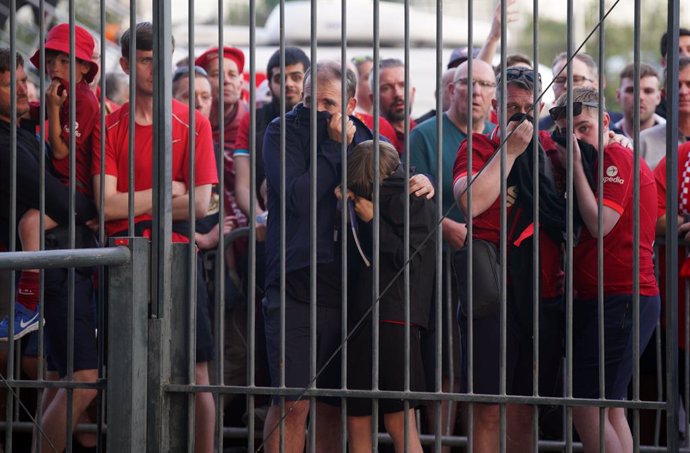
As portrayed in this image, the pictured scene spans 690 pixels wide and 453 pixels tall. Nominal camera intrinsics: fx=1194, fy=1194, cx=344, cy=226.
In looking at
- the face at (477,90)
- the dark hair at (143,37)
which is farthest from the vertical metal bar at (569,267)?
the dark hair at (143,37)

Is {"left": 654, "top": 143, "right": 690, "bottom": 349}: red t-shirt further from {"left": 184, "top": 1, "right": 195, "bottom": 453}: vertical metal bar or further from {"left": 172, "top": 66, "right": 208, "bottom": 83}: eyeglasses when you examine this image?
{"left": 172, "top": 66, "right": 208, "bottom": 83}: eyeglasses

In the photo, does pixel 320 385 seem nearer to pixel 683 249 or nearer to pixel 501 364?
pixel 501 364

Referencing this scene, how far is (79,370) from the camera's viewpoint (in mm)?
4941

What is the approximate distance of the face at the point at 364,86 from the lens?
8.18 meters

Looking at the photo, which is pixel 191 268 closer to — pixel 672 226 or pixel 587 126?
pixel 672 226

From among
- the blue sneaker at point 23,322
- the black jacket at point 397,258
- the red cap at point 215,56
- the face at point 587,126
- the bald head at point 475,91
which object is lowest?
the blue sneaker at point 23,322

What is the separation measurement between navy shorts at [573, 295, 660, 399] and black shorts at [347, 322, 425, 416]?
670 mm

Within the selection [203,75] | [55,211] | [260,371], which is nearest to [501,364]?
[55,211]

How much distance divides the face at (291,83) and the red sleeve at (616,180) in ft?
7.56

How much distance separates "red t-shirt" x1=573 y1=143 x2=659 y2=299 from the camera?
4.73 meters

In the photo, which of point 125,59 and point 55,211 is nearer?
point 55,211

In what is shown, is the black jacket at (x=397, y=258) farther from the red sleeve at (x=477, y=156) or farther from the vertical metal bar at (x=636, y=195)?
the vertical metal bar at (x=636, y=195)

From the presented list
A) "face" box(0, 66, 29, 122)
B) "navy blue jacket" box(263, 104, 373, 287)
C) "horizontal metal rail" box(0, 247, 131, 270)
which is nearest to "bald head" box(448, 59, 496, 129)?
"navy blue jacket" box(263, 104, 373, 287)

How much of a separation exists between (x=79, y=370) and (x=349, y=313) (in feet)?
4.00
